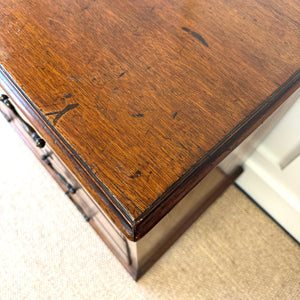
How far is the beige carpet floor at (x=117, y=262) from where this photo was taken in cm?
74

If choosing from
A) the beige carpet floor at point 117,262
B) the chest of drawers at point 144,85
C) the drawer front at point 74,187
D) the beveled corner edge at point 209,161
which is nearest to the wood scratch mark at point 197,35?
the chest of drawers at point 144,85

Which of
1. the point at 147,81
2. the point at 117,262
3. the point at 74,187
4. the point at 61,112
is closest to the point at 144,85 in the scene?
the point at 147,81

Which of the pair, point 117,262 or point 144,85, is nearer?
point 144,85

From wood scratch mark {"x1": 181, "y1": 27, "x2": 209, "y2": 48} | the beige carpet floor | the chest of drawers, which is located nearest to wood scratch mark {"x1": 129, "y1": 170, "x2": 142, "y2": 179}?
the chest of drawers

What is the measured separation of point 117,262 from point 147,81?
0.55m

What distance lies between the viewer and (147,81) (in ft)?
1.29

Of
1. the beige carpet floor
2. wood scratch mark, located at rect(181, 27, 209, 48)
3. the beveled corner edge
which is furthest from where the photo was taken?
the beige carpet floor

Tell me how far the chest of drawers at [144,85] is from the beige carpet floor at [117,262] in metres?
0.36

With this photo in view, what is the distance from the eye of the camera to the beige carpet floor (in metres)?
0.74

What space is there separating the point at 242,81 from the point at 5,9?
0.37 metres

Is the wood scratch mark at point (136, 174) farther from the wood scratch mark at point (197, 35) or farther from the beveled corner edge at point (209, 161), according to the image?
the wood scratch mark at point (197, 35)

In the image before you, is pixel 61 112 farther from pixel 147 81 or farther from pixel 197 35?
pixel 197 35

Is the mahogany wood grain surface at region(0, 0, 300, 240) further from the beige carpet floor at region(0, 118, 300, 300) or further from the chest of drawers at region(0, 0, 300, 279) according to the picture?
the beige carpet floor at region(0, 118, 300, 300)

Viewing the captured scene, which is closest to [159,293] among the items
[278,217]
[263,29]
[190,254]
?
[190,254]
